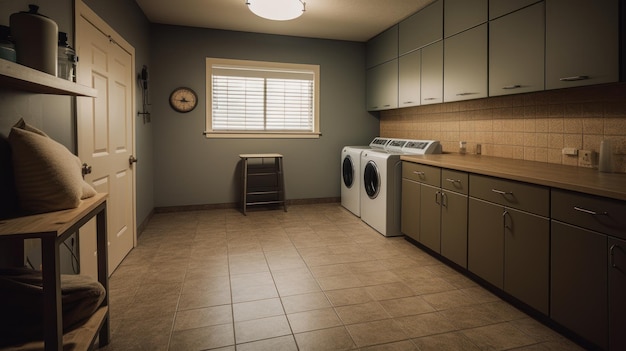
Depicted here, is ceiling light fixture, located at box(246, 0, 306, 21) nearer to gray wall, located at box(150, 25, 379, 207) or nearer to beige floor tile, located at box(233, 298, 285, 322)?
gray wall, located at box(150, 25, 379, 207)

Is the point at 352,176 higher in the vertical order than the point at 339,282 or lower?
higher

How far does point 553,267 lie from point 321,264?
5.48 ft

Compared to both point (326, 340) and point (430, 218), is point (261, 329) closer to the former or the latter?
point (326, 340)

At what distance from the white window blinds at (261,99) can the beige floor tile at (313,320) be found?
340 cm

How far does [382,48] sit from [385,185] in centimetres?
217

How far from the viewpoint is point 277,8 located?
3189 mm

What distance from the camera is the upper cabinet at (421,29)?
3.66 metres

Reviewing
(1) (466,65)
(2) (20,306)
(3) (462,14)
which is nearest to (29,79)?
(2) (20,306)

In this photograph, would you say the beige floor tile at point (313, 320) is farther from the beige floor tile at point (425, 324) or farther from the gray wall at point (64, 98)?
the gray wall at point (64, 98)

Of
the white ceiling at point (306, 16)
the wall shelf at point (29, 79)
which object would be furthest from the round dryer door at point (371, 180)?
the wall shelf at point (29, 79)

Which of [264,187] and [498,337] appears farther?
[264,187]

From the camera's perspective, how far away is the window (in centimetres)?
501

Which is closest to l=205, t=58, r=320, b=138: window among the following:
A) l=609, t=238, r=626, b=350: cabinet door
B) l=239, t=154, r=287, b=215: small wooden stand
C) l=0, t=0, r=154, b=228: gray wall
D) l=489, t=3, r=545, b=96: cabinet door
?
l=239, t=154, r=287, b=215: small wooden stand

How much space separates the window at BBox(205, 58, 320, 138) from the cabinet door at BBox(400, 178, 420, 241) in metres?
2.15
